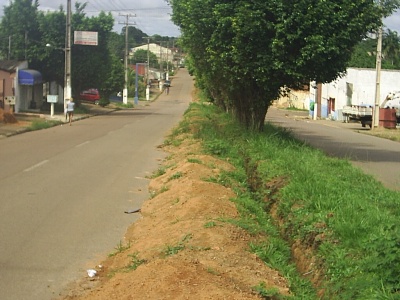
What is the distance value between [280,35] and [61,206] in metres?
8.59

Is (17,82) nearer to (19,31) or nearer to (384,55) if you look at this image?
(19,31)

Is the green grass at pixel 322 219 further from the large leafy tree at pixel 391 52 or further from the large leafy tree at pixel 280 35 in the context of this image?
the large leafy tree at pixel 391 52

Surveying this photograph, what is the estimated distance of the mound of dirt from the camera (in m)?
5.99

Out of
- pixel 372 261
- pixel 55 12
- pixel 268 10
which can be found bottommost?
pixel 372 261

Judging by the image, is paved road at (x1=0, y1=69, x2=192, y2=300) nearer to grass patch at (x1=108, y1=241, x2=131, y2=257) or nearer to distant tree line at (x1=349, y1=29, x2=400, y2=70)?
grass patch at (x1=108, y1=241, x2=131, y2=257)

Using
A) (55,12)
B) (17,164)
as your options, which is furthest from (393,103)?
(17,164)

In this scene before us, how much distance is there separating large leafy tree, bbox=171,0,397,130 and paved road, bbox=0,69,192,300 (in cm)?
369

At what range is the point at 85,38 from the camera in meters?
48.5

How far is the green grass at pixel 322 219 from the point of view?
5816mm

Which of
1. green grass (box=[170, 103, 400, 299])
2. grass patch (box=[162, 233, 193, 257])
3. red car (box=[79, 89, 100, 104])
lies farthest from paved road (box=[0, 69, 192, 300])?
red car (box=[79, 89, 100, 104])

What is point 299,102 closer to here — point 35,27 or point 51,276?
point 35,27

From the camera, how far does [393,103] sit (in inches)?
1980

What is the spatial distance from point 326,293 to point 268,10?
1249cm

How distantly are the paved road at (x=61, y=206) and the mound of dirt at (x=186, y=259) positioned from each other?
0.40m
